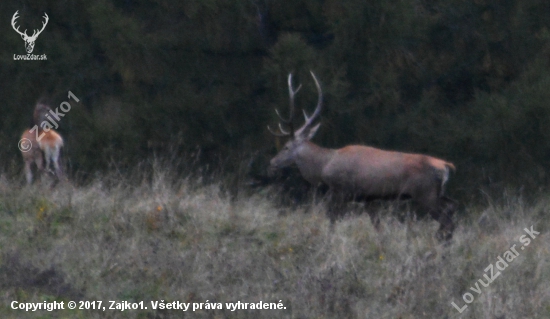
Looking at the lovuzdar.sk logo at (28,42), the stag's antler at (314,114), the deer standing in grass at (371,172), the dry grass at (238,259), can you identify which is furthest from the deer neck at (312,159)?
the lovuzdar.sk logo at (28,42)

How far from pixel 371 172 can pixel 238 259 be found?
255 centimetres

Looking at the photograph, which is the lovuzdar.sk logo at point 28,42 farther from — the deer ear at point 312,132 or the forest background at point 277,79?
the deer ear at point 312,132

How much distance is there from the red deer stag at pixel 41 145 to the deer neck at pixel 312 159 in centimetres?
288

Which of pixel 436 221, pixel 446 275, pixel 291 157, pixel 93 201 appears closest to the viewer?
pixel 446 275

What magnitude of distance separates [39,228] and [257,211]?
2059 millimetres

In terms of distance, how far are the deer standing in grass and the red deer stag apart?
104 inches

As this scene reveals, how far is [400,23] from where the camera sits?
10.6 meters

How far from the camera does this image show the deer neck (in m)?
9.85

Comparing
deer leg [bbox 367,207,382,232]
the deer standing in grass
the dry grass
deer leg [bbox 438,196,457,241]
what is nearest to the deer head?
the deer standing in grass

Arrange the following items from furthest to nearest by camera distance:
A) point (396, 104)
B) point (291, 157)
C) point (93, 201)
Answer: point (396, 104) < point (291, 157) < point (93, 201)

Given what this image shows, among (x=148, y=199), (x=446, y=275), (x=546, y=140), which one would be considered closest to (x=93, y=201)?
(x=148, y=199)

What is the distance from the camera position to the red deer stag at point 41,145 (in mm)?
10172

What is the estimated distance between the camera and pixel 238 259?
7020 mm

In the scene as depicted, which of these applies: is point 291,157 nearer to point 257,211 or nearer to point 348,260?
point 257,211
